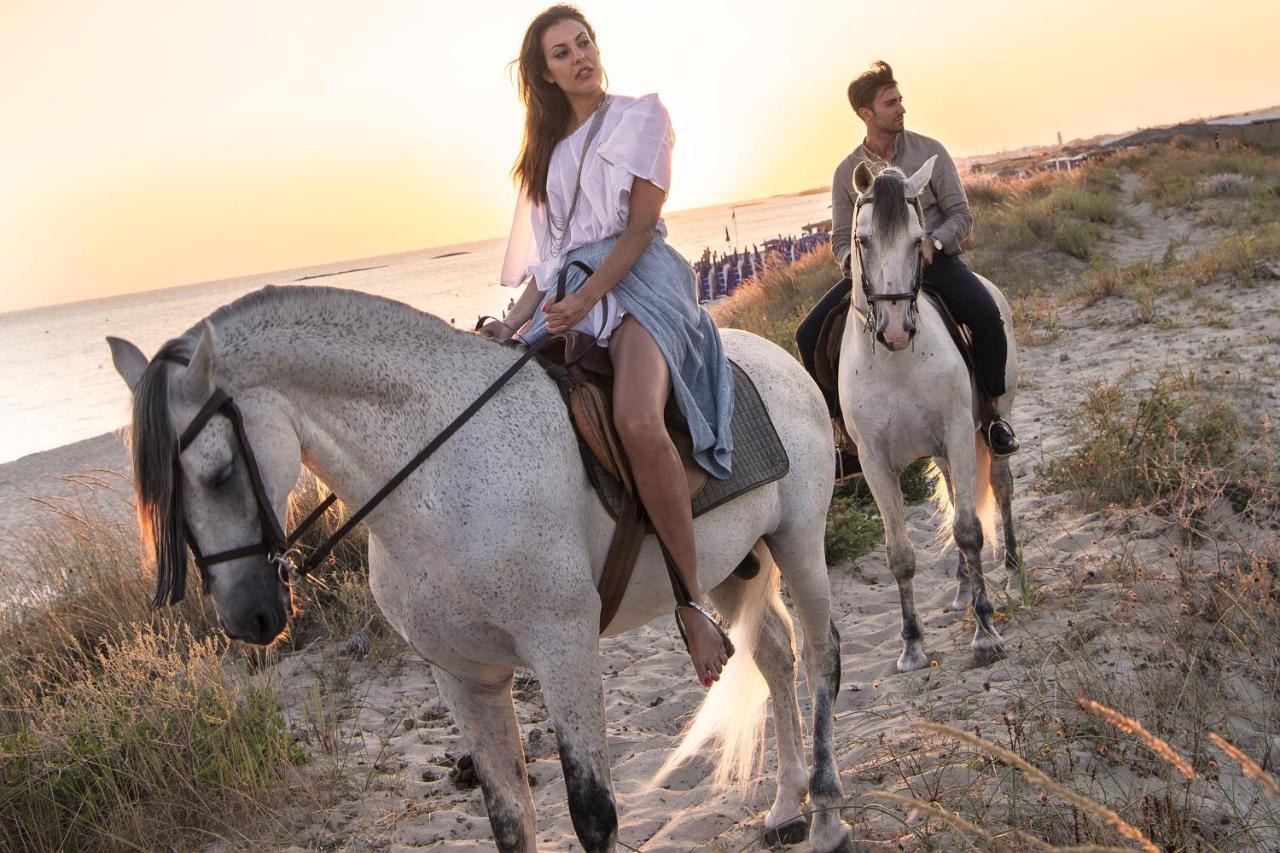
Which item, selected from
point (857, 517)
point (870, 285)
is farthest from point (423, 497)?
point (857, 517)

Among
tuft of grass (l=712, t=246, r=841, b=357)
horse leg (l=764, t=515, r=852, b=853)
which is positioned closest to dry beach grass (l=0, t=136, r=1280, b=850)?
horse leg (l=764, t=515, r=852, b=853)

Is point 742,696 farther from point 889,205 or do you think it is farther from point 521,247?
point 889,205

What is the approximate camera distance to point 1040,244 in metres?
16.4

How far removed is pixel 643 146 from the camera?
9.93ft

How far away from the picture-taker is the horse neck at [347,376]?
2336 millimetres

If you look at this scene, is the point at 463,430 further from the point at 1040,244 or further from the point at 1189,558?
the point at 1040,244

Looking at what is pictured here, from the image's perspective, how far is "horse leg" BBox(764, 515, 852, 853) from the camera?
11.5 ft

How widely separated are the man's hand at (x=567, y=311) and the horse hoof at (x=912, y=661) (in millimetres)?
2902

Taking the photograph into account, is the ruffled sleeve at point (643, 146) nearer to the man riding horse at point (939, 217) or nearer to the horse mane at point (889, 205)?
the horse mane at point (889, 205)

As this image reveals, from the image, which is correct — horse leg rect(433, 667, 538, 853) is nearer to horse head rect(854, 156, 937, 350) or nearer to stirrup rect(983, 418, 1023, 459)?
horse head rect(854, 156, 937, 350)

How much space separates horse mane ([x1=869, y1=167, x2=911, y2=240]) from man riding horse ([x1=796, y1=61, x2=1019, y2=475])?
0.78 meters

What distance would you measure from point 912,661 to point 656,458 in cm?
273

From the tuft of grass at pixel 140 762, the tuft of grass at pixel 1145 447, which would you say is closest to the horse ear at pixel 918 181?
the tuft of grass at pixel 1145 447

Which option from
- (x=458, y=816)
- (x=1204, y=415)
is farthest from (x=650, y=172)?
(x=1204, y=415)
